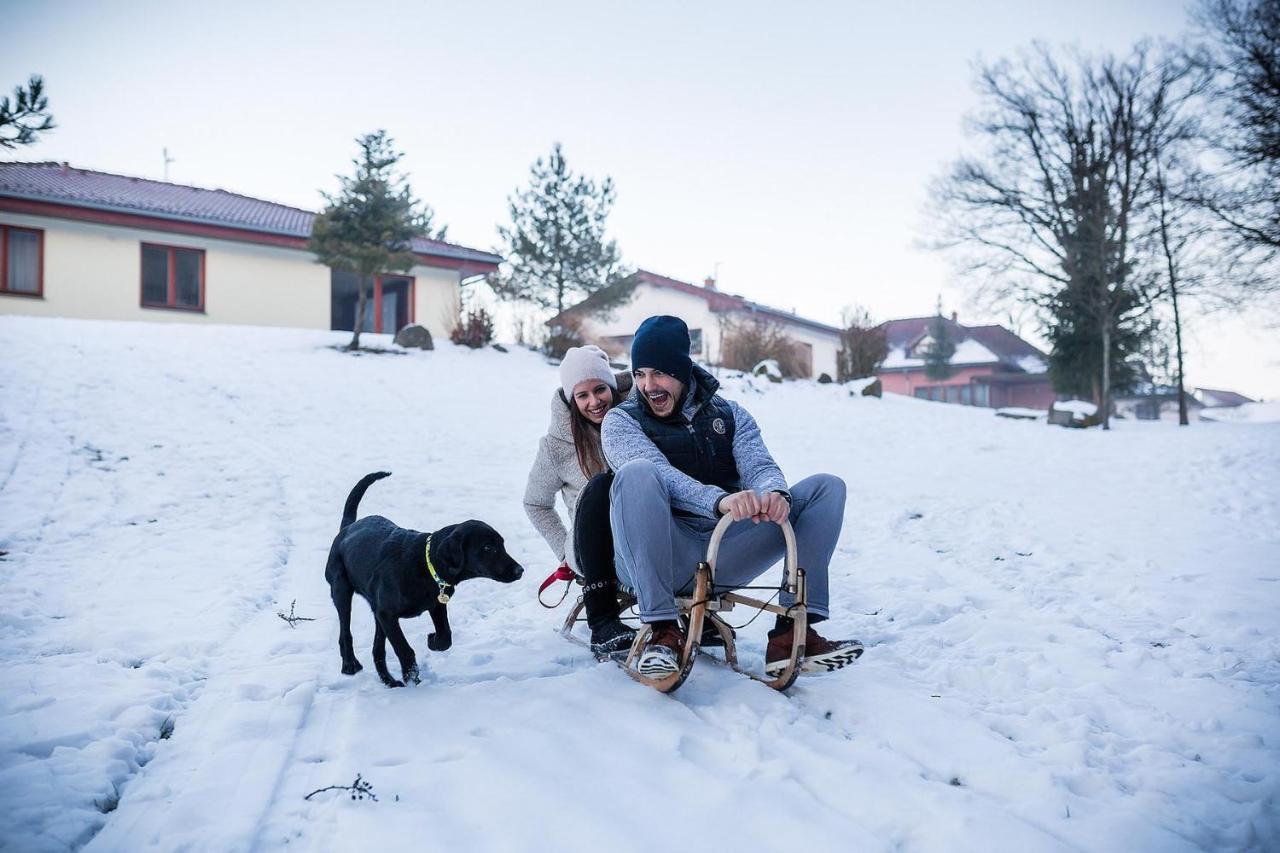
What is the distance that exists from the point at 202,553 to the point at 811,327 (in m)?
28.8

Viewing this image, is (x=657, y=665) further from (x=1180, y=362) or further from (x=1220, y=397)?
(x=1220, y=397)

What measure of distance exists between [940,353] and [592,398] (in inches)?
1465

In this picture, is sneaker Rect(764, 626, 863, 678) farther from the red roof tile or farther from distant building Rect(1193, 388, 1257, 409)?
distant building Rect(1193, 388, 1257, 409)

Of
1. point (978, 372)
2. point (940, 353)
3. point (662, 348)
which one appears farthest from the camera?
point (940, 353)

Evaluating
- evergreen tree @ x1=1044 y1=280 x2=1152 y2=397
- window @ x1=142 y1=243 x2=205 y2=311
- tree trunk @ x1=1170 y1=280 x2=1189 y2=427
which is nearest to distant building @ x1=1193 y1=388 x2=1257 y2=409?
evergreen tree @ x1=1044 y1=280 x2=1152 y2=397

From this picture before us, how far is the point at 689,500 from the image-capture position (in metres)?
2.51

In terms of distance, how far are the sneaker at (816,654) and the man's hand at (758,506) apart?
44 centimetres

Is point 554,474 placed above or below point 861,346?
below

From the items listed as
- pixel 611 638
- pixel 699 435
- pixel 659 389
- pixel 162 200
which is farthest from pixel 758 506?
pixel 162 200

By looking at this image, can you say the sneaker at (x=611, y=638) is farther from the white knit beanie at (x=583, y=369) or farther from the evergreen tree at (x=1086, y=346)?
the evergreen tree at (x=1086, y=346)

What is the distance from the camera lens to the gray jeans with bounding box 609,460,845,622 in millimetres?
2406

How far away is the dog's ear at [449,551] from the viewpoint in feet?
8.02

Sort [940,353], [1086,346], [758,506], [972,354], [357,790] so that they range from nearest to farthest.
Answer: [357,790], [758,506], [1086,346], [972,354], [940,353]

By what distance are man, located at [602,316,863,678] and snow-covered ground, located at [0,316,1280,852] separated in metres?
0.28
